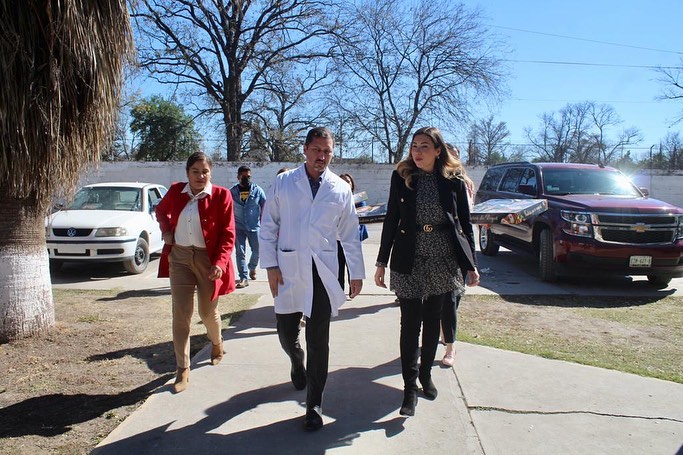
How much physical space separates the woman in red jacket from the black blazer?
125 centimetres

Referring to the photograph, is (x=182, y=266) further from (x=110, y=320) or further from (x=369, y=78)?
(x=369, y=78)

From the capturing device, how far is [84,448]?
323cm

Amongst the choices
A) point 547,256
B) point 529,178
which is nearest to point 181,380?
point 547,256

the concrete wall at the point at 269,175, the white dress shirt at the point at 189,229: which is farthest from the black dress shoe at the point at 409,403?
the concrete wall at the point at 269,175

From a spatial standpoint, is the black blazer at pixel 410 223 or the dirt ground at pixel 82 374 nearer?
the dirt ground at pixel 82 374

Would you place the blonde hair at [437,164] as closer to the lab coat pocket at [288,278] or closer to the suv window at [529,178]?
the lab coat pocket at [288,278]

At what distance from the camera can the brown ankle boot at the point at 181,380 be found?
3.92 m

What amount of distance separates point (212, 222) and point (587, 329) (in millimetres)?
4240

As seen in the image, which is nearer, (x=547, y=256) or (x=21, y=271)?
(x=21, y=271)

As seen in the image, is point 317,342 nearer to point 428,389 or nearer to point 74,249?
point 428,389

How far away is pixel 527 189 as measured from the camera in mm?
9484

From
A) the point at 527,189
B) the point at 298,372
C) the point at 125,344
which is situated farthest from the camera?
the point at 527,189

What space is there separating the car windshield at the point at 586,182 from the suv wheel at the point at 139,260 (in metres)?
7.06

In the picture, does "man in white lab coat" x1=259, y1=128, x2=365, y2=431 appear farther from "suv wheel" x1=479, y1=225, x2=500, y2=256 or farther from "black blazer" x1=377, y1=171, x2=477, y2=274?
"suv wheel" x1=479, y1=225, x2=500, y2=256
